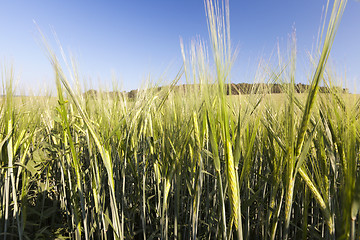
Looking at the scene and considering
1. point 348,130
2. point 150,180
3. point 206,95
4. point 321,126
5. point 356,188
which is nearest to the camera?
point 356,188

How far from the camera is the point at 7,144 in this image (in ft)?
3.32

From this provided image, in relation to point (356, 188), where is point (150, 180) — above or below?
below

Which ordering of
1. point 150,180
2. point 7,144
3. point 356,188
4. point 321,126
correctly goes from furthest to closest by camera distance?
1. point 150,180
2. point 7,144
3. point 321,126
4. point 356,188

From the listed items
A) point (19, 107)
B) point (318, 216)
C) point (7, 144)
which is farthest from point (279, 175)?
point (19, 107)

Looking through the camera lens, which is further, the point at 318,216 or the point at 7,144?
the point at 318,216

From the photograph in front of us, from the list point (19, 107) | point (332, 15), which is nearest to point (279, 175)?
point (332, 15)

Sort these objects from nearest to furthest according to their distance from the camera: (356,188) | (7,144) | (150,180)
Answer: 1. (356,188)
2. (7,144)
3. (150,180)

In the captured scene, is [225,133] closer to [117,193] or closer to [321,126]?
[321,126]

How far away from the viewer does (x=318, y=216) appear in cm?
123

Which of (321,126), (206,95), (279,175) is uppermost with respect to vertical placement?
(206,95)

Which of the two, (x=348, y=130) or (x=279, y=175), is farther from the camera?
(x=279, y=175)

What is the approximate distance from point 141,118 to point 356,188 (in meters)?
0.93

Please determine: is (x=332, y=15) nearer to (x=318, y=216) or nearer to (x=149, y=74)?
(x=149, y=74)

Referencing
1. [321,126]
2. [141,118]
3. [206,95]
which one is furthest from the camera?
[141,118]
